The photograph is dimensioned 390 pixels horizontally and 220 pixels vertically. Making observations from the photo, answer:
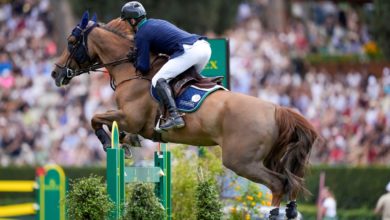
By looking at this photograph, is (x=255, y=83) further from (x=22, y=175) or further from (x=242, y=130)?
(x=242, y=130)

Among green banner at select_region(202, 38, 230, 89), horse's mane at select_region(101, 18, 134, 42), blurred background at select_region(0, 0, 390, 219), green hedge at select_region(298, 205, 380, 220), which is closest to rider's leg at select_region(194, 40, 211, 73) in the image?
horse's mane at select_region(101, 18, 134, 42)

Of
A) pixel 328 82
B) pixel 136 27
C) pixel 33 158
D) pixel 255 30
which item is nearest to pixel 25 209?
pixel 33 158

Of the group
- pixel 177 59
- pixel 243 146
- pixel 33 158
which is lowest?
pixel 243 146

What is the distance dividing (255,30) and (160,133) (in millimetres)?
19671

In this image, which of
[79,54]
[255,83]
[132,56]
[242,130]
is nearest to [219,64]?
[132,56]

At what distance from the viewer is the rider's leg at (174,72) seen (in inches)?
600

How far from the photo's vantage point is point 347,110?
1148 inches

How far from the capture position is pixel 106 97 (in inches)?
1181

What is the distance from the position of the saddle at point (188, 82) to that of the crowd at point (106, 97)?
37.5ft

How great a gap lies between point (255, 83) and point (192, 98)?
15.4 m

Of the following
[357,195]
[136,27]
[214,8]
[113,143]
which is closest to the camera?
[113,143]

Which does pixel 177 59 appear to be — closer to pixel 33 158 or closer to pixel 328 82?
pixel 33 158

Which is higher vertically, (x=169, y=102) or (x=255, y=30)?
(x=255, y=30)

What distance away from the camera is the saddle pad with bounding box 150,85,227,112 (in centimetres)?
1532
